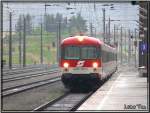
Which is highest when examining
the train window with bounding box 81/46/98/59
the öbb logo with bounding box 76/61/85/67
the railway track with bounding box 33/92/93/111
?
the train window with bounding box 81/46/98/59

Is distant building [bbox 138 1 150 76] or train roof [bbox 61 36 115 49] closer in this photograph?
distant building [bbox 138 1 150 76]

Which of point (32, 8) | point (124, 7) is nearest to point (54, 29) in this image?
point (124, 7)

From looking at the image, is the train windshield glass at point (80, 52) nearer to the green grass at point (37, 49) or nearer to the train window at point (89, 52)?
the train window at point (89, 52)

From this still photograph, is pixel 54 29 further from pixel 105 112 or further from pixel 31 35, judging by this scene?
pixel 105 112

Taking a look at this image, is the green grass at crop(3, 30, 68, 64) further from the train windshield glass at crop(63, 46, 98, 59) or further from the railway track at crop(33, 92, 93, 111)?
the railway track at crop(33, 92, 93, 111)

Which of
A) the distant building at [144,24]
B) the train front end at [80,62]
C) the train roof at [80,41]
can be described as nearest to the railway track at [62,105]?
the train front end at [80,62]

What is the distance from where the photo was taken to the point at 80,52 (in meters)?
27.7

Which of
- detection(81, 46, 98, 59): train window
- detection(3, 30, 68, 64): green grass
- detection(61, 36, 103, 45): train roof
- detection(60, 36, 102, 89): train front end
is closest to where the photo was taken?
detection(60, 36, 102, 89): train front end

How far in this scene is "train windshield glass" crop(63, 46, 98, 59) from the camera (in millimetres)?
27462

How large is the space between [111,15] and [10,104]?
1717 inches

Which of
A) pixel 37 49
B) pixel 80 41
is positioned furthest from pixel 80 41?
pixel 37 49

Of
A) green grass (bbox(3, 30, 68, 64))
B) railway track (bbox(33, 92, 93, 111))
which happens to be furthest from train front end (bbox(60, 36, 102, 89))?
green grass (bbox(3, 30, 68, 64))

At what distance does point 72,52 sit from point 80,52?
374mm

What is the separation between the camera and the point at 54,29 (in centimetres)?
7056
